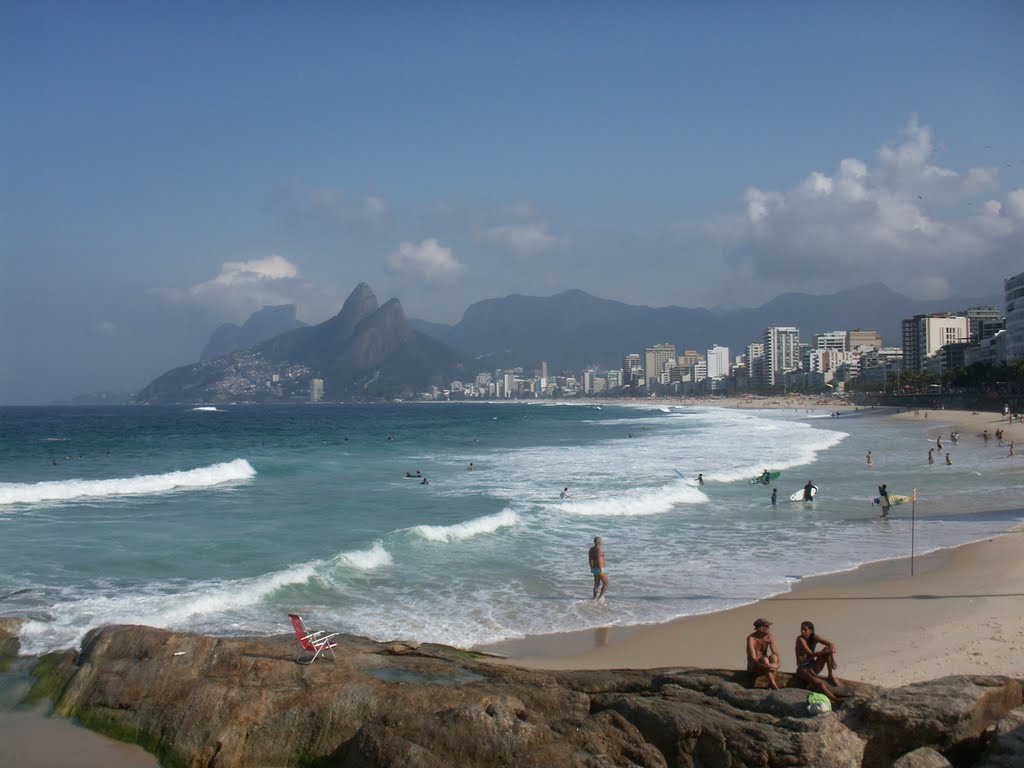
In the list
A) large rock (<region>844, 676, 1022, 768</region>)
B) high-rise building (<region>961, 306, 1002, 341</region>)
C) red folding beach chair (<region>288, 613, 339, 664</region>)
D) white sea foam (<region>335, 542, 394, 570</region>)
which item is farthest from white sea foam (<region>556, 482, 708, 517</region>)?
high-rise building (<region>961, 306, 1002, 341</region>)

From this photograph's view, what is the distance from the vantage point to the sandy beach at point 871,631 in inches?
349

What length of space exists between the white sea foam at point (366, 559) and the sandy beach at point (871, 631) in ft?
Answer: 18.0

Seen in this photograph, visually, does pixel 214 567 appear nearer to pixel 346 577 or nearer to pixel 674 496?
pixel 346 577

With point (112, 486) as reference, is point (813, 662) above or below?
above

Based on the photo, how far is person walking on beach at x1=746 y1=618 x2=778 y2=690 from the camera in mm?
6430

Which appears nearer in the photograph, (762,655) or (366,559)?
(762,655)

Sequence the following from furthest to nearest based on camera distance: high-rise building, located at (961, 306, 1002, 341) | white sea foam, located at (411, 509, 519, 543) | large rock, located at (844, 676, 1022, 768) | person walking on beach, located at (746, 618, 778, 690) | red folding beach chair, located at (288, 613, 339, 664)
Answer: high-rise building, located at (961, 306, 1002, 341) → white sea foam, located at (411, 509, 519, 543) → red folding beach chair, located at (288, 613, 339, 664) → person walking on beach, located at (746, 618, 778, 690) → large rock, located at (844, 676, 1022, 768)

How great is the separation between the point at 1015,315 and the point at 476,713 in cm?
11231

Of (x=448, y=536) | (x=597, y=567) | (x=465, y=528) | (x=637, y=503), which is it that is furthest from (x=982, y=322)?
(x=597, y=567)

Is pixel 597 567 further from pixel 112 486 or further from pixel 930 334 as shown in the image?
pixel 930 334

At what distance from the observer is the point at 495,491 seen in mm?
26484

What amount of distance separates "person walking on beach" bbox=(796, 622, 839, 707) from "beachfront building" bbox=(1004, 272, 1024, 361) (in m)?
104

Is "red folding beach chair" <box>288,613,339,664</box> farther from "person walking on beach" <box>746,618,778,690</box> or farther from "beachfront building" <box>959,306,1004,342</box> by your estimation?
"beachfront building" <box>959,306,1004,342</box>

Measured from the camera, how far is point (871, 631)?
33.8ft
